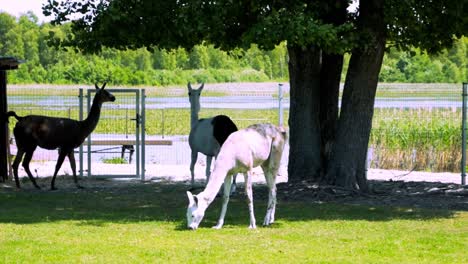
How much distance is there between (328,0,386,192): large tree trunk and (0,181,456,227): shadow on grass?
138 centimetres

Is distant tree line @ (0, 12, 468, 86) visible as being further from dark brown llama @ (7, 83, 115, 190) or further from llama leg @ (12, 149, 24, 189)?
llama leg @ (12, 149, 24, 189)

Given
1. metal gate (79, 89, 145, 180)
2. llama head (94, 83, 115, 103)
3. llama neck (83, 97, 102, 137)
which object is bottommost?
metal gate (79, 89, 145, 180)

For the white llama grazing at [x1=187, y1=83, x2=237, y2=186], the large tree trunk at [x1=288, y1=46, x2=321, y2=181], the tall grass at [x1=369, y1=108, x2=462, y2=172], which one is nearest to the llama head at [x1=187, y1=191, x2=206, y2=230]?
the white llama grazing at [x1=187, y1=83, x2=237, y2=186]

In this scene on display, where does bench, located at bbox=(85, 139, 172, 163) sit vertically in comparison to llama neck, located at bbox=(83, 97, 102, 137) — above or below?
below

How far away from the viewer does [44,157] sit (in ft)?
86.4

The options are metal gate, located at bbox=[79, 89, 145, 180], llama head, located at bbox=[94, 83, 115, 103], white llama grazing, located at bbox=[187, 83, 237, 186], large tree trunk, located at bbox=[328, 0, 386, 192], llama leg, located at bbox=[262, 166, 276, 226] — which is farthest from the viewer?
metal gate, located at bbox=[79, 89, 145, 180]

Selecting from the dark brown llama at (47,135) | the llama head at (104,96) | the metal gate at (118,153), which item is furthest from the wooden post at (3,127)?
the llama head at (104,96)

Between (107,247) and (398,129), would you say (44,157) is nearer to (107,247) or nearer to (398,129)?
(398,129)

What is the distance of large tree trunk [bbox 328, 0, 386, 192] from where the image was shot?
17328 mm

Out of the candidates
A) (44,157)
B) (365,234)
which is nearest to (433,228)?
(365,234)

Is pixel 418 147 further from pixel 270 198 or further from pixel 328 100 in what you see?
pixel 270 198

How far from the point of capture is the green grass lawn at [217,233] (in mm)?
11320

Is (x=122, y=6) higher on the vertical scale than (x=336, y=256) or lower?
higher

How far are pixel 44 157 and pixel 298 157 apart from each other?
9946 mm
